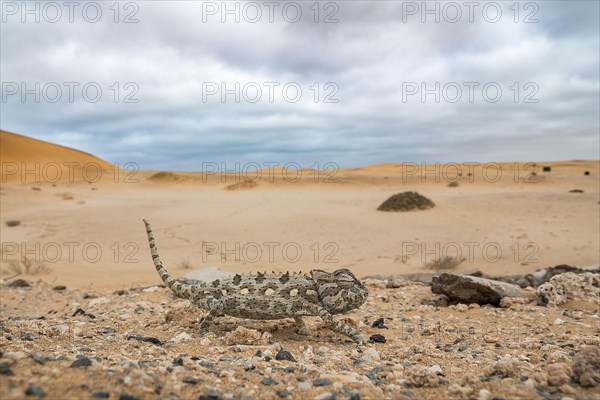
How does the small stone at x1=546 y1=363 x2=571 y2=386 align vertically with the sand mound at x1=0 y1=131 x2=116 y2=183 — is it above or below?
below

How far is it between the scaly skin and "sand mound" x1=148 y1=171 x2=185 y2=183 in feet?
137

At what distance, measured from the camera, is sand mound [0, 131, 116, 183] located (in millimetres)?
44812

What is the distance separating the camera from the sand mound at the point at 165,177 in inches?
1798

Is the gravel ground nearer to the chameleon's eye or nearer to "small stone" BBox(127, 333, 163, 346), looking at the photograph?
"small stone" BBox(127, 333, 163, 346)

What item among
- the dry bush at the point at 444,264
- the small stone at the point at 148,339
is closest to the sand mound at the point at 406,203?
the dry bush at the point at 444,264

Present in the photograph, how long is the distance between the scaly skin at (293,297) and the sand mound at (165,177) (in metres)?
41.6

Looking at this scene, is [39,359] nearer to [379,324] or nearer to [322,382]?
[322,382]

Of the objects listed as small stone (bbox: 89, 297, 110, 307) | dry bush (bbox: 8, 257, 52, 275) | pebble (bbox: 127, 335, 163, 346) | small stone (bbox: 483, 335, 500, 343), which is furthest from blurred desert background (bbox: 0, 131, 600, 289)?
small stone (bbox: 483, 335, 500, 343)

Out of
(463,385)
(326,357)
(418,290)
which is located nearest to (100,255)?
(418,290)

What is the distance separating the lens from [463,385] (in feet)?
11.5

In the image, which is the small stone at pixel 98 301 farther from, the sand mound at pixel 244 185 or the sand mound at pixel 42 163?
the sand mound at pixel 42 163

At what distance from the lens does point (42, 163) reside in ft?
182

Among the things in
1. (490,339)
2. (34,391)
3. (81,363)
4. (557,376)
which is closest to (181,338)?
(81,363)

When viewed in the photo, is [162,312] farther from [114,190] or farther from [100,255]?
[114,190]
